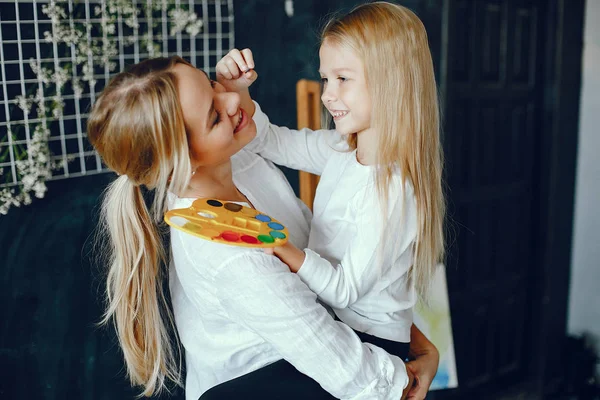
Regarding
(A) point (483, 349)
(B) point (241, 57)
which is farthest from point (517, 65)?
(B) point (241, 57)

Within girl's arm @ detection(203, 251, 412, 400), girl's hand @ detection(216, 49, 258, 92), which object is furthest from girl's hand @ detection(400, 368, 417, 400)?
girl's hand @ detection(216, 49, 258, 92)

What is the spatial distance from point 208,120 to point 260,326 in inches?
15.7

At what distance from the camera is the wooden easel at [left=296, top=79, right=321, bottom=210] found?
1.83 m

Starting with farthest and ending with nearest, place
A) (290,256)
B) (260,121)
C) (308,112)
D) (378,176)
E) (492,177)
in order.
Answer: (492,177) < (308,112) < (260,121) < (378,176) < (290,256)

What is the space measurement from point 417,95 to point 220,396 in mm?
750

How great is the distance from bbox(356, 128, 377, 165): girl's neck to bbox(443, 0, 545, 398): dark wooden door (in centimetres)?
141

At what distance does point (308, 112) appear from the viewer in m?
1.87

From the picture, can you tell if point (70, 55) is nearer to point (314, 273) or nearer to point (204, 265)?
point (204, 265)

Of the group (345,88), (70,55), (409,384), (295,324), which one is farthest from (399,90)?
(70,55)

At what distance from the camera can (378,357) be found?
1.27 m

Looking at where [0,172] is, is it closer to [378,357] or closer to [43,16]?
[43,16]

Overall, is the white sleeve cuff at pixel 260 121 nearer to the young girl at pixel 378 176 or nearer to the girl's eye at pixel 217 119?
the young girl at pixel 378 176

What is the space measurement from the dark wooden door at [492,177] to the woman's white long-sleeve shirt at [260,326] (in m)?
1.63

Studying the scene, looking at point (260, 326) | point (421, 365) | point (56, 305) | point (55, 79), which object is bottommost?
point (421, 365)
